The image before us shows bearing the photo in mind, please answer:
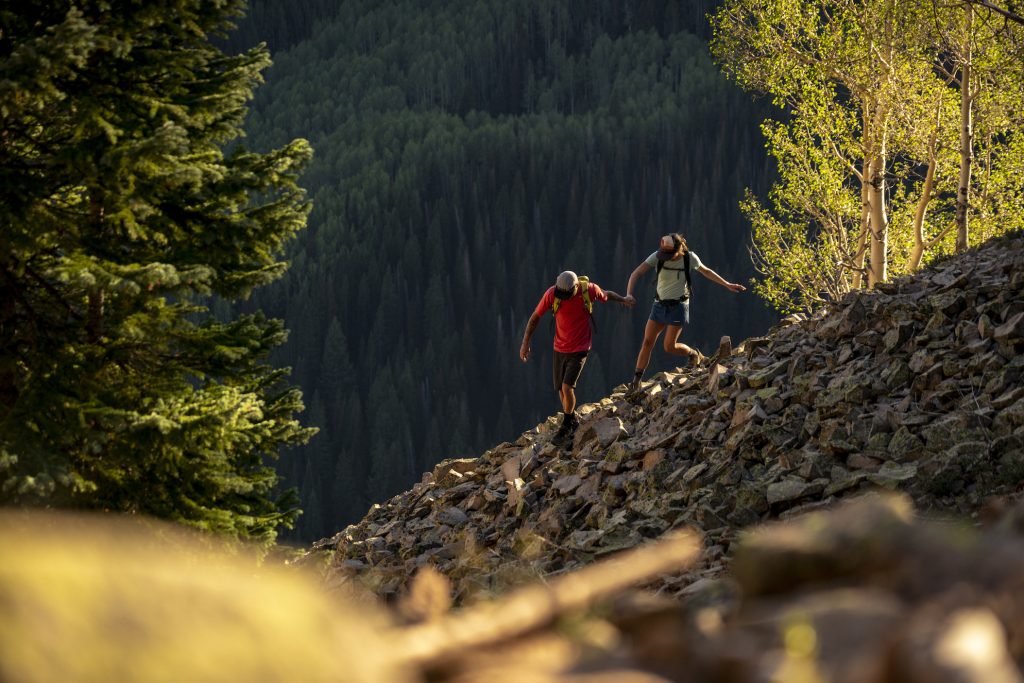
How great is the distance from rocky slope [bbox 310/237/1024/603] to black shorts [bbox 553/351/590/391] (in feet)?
4.02

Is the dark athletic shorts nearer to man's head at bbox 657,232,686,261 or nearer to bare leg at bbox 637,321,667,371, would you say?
bare leg at bbox 637,321,667,371

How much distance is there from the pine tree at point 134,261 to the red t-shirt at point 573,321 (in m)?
4.01

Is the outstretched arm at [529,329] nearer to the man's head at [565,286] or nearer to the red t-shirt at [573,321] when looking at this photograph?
the red t-shirt at [573,321]

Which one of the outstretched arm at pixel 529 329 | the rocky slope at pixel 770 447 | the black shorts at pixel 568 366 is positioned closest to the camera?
the rocky slope at pixel 770 447

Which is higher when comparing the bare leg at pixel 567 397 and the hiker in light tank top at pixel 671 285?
the hiker in light tank top at pixel 671 285

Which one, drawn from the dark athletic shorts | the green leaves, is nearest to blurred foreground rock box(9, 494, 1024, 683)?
the dark athletic shorts

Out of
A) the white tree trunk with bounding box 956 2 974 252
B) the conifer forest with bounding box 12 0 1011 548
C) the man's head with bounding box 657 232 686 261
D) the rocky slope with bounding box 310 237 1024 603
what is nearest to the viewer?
the rocky slope with bounding box 310 237 1024 603

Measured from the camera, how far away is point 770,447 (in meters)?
12.8

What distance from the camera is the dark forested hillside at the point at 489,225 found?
121062mm

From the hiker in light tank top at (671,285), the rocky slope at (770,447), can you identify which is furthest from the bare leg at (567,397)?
the hiker in light tank top at (671,285)

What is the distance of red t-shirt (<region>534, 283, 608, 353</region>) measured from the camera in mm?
14720

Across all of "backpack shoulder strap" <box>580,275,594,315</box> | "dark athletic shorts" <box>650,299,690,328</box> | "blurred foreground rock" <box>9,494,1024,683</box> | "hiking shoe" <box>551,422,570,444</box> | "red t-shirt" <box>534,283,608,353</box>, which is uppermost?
"blurred foreground rock" <box>9,494,1024,683</box>

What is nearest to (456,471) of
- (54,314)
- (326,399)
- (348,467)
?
(54,314)

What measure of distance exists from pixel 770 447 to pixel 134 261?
814 cm
